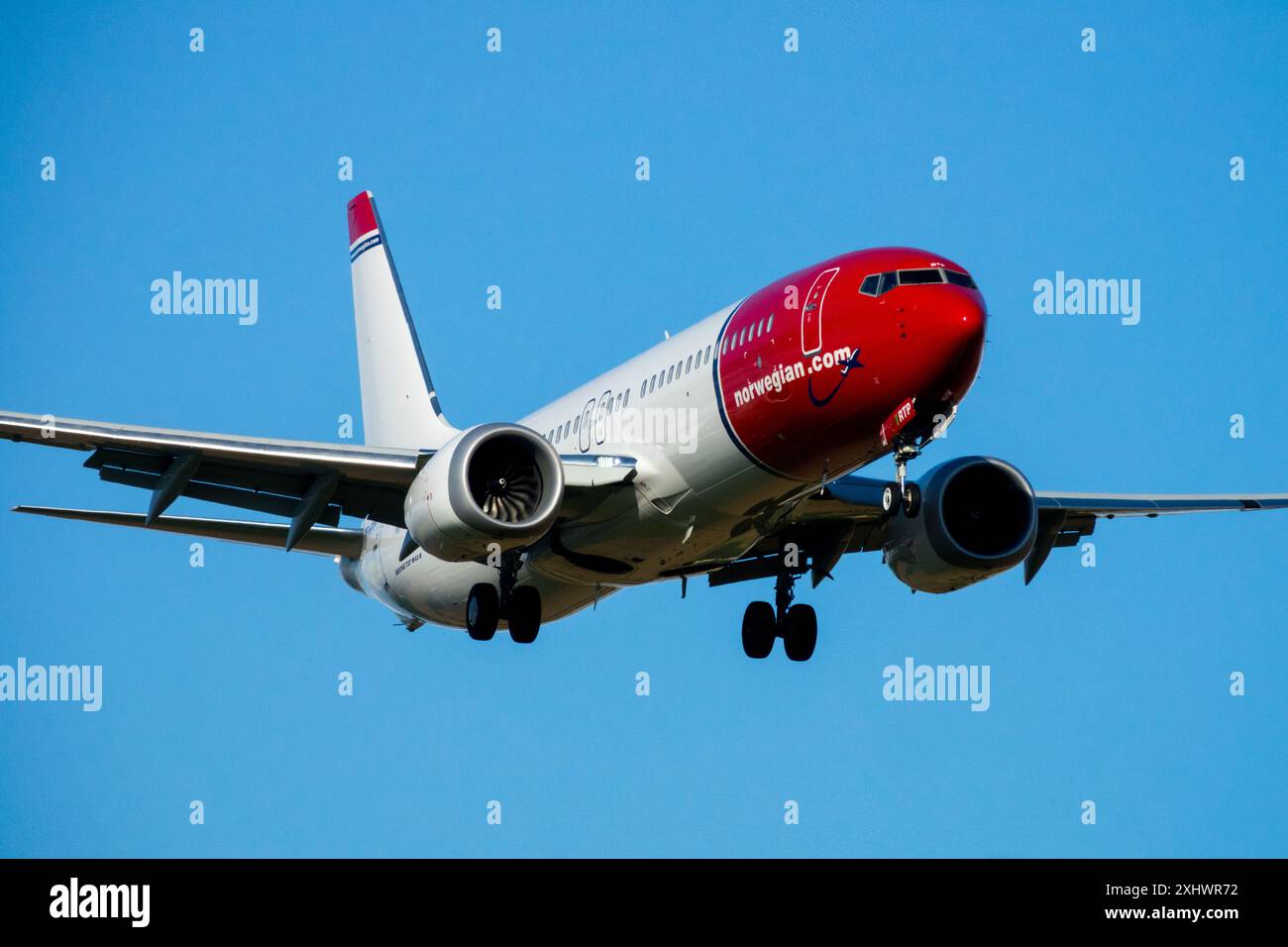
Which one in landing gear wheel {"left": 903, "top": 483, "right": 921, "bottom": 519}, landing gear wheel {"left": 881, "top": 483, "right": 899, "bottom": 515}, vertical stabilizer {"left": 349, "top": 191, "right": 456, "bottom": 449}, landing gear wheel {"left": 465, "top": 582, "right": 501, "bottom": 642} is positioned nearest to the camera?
landing gear wheel {"left": 903, "top": 483, "right": 921, "bottom": 519}

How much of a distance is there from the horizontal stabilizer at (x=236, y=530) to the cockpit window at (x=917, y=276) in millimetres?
12532

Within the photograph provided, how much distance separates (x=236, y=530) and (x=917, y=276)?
15053mm

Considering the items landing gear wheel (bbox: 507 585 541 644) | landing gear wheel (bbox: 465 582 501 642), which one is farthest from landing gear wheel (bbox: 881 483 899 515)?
landing gear wheel (bbox: 465 582 501 642)

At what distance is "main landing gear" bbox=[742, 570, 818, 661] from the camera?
36.5 metres

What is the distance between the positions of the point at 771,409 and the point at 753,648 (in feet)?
27.3

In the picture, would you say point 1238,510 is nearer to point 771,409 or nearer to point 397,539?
point 771,409

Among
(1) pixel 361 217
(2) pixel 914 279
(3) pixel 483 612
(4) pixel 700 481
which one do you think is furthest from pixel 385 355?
(2) pixel 914 279

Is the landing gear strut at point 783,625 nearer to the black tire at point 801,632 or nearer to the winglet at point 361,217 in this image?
the black tire at point 801,632

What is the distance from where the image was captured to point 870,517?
3612 centimetres

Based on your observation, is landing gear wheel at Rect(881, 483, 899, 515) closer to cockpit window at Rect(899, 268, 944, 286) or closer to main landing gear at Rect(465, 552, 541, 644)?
cockpit window at Rect(899, 268, 944, 286)

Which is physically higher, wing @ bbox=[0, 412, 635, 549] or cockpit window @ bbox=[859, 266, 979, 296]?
cockpit window @ bbox=[859, 266, 979, 296]

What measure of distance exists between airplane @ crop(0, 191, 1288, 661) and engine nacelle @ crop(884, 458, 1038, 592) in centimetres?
5

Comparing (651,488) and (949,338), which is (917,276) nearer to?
(949,338)

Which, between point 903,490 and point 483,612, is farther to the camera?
point 483,612
